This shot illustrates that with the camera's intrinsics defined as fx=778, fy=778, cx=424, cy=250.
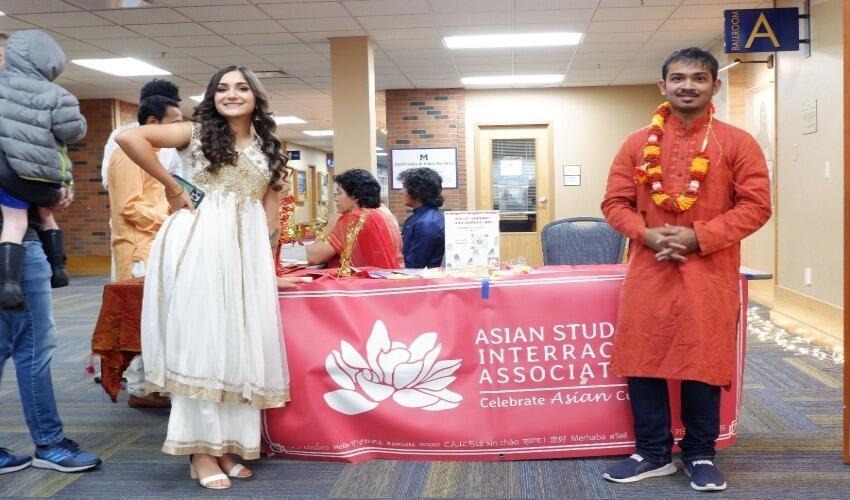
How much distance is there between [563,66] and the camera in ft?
30.8

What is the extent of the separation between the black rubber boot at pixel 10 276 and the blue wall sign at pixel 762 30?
5417 millimetres

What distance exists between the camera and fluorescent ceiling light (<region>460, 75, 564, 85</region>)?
33.0 feet

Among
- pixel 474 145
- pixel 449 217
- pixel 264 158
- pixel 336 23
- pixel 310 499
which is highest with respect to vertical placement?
pixel 336 23

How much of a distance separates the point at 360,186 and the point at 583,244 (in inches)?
49.3

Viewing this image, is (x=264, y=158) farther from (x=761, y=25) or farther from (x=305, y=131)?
(x=305, y=131)

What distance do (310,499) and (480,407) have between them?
2.28 ft

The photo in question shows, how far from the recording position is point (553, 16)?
6910 mm

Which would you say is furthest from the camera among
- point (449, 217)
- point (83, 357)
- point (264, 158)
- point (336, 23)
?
point (336, 23)

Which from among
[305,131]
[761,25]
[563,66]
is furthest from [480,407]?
[305,131]

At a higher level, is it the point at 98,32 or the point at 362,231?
the point at 98,32

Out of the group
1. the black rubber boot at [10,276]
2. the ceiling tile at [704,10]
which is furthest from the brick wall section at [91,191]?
the black rubber boot at [10,276]

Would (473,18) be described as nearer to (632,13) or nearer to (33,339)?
(632,13)

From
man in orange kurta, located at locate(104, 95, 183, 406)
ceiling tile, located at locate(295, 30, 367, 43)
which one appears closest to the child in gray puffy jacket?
man in orange kurta, located at locate(104, 95, 183, 406)

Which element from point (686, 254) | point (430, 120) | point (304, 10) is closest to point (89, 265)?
point (430, 120)
